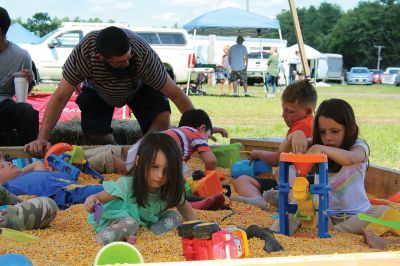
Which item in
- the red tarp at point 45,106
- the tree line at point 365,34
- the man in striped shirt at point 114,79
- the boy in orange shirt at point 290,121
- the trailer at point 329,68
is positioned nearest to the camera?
the boy in orange shirt at point 290,121

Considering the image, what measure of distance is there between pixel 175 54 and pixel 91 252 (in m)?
16.4

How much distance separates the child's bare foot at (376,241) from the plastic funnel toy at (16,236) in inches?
49.3

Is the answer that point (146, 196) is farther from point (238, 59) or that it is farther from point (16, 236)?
point (238, 59)

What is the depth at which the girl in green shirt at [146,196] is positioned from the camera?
2.33 meters

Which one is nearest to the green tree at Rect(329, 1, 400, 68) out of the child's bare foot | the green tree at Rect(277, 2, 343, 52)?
the green tree at Rect(277, 2, 343, 52)

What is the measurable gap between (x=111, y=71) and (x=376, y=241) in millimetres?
2152

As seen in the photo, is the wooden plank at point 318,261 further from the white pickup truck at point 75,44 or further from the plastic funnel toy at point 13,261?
the white pickup truck at point 75,44

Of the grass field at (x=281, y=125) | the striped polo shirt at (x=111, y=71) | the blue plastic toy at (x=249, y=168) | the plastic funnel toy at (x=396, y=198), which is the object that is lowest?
the grass field at (x=281, y=125)

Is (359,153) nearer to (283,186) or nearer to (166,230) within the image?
(283,186)

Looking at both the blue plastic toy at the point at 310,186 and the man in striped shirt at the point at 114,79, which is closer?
the blue plastic toy at the point at 310,186

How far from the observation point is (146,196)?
2416 millimetres

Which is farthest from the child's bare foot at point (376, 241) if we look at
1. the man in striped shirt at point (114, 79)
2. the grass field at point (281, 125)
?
the grass field at point (281, 125)

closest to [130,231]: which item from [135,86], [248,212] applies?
[248,212]

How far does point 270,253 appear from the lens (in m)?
1.97
